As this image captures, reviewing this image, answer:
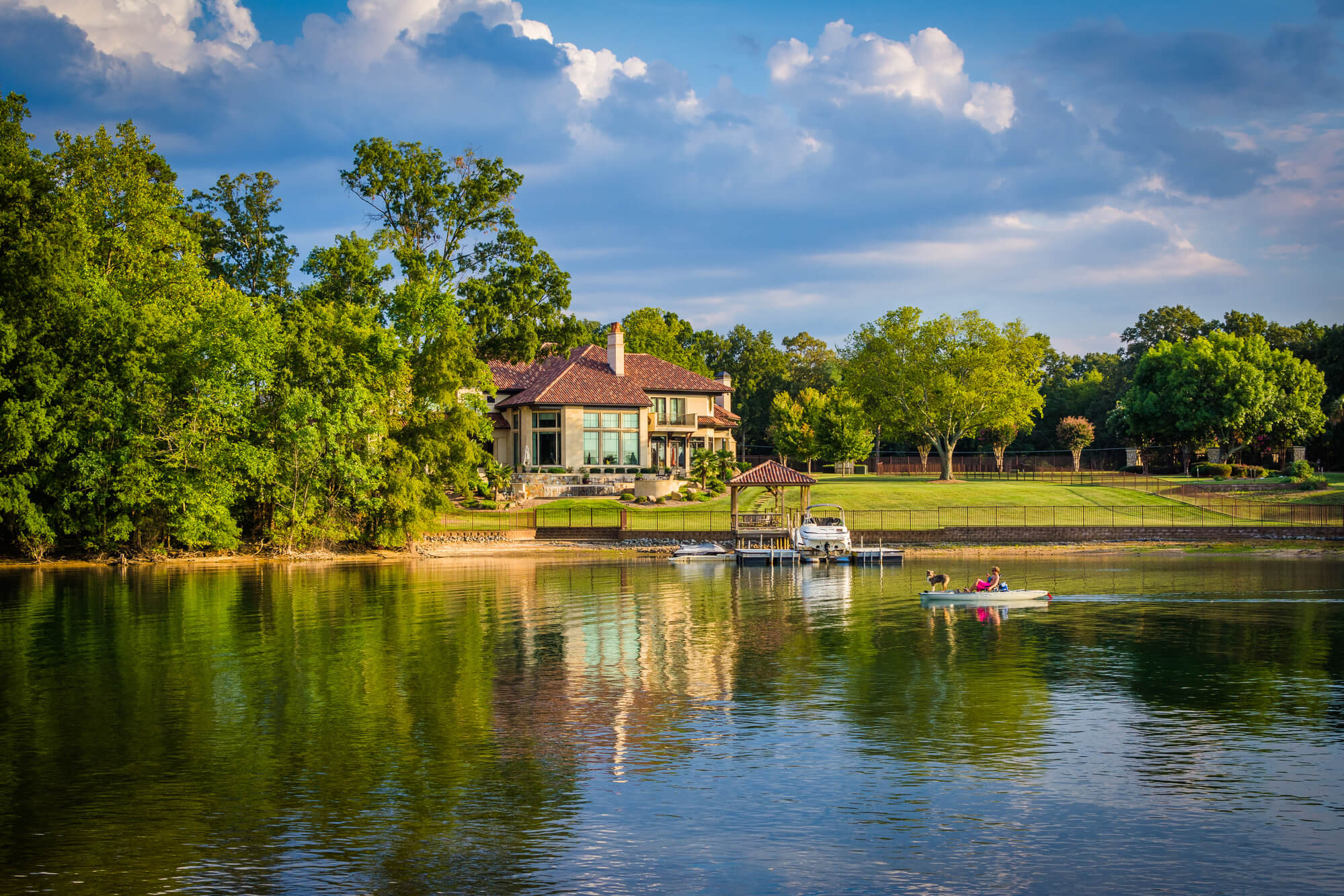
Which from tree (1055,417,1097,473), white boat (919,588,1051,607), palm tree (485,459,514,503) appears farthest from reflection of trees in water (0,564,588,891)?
tree (1055,417,1097,473)

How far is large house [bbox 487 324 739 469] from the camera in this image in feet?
255

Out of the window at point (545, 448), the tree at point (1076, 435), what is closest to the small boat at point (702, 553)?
the window at point (545, 448)

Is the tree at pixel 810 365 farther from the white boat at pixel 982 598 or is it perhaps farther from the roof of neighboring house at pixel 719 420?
the white boat at pixel 982 598

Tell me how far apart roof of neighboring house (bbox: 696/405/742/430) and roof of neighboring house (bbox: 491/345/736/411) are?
2.52 metres

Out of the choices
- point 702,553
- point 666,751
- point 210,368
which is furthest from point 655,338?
point 666,751

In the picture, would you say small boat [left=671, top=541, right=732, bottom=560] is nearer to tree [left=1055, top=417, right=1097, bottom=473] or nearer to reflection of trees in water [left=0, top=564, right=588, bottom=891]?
reflection of trees in water [left=0, top=564, right=588, bottom=891]

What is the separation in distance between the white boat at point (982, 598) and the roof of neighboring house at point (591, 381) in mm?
42135


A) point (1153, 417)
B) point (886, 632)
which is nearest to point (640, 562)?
point (886, 632)

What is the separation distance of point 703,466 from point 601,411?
849 cm

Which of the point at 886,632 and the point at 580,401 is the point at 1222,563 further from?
the point at 580,401

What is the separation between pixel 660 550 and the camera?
61344 millimetres

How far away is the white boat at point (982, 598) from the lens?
125 feet

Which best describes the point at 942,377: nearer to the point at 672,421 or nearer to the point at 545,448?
the point at 672,421

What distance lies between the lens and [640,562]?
2271 inches
